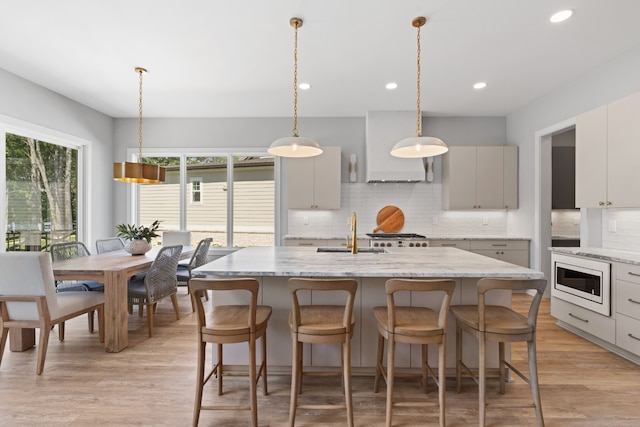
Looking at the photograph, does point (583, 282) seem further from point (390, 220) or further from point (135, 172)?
point (135, 172)

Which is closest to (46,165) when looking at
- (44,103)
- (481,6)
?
(44,103)

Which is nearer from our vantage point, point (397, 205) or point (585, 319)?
point (585, 319)

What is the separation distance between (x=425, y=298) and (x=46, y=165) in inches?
200

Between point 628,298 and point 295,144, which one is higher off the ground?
point 295,144

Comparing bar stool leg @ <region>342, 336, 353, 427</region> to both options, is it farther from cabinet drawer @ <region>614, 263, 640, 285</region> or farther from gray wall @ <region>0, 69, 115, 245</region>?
gray wall @ <region>0, 69, 115, 245</region>

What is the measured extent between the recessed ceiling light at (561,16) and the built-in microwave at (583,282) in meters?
2.11

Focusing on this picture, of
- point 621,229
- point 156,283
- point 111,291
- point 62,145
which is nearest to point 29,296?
point 111,291

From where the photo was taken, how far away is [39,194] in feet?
13.6

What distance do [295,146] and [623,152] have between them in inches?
116

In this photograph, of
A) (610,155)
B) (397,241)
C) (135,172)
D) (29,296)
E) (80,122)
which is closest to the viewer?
(29,296)

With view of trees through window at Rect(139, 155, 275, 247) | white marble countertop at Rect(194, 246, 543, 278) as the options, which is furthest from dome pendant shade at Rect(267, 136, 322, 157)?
view of trees through window at Rect(139, 155, 275, 247)

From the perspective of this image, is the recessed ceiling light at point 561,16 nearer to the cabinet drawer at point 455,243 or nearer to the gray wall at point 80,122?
the cabinet drawer at point 455,243

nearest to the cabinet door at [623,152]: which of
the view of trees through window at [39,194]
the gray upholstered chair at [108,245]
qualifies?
the gray upholstered chair at [108,245]

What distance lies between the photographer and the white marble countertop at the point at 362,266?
1902 mm
